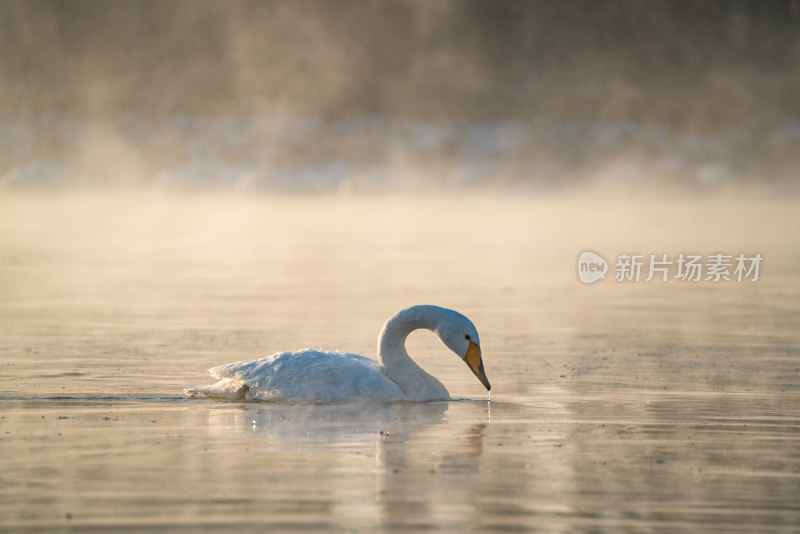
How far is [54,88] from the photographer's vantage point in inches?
1987

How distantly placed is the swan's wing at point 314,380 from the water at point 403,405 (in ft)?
0.39

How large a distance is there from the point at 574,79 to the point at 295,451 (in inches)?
1852

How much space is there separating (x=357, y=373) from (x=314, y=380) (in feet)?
0.98

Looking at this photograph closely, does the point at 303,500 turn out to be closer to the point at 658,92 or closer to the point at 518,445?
the point at 518,445

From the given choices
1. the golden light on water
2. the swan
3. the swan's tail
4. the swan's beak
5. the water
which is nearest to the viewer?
the water

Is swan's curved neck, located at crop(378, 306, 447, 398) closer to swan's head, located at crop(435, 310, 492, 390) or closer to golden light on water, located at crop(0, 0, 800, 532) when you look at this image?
swan's head, located at crop(435, 310, 492, 390)

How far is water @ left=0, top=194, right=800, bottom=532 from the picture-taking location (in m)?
6.06

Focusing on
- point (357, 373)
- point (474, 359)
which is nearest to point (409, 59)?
Result: point (357, 373)

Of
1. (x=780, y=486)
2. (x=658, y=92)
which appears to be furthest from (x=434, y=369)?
(x=658, y=92)

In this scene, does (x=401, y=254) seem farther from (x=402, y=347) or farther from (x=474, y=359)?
(x=474, y=359)

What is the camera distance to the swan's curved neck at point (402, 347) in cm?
900

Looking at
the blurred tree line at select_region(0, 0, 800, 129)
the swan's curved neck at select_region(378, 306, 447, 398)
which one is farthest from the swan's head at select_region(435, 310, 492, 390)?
the blurred tree line at select_region(0, 0, 800, 129)

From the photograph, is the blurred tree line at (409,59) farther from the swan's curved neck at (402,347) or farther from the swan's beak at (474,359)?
the swan's beak at (474,359)

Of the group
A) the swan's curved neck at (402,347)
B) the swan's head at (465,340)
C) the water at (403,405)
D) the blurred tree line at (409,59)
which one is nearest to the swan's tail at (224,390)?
the water at (403,405)
